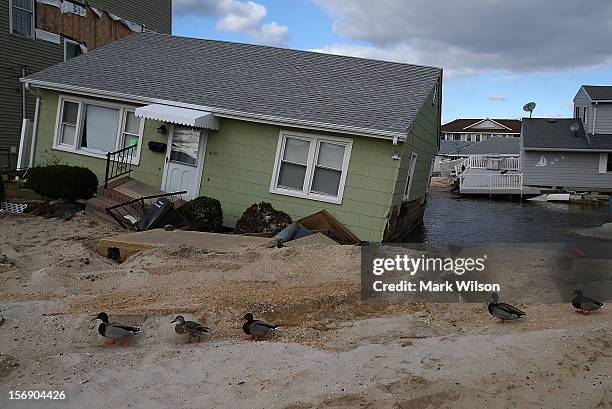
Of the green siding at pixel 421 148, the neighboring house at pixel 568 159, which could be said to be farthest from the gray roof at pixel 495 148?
the green siding at pixel 421 148

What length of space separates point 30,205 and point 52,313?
7652mm

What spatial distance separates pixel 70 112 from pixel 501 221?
51.2 ft

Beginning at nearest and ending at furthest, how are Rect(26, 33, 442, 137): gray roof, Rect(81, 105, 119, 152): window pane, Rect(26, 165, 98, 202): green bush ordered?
Rect(26, 165, 98, 202): green bush
Rect(26, 33, 442, 137): gray roof
Rect(81, 105, 119, 152): window pane

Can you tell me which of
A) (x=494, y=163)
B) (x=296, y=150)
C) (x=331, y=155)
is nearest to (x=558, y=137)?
(x=494, y=163)

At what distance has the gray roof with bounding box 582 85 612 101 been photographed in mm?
32688

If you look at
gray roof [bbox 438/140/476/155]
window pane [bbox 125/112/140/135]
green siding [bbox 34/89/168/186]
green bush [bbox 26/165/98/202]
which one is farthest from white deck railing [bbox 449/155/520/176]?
green bush [bbox 26/165/98/202]

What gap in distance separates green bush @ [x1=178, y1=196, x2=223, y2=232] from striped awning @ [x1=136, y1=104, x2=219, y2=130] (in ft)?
5.47

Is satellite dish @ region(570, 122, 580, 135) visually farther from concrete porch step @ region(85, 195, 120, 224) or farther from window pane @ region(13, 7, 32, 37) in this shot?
concrete porch step @ region(85, 195, 120, 224)

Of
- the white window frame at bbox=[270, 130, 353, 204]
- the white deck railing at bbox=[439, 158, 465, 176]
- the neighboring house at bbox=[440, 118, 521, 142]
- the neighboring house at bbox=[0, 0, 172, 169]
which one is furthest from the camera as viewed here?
the neighboring house at bbox=[440, 118, 521, 142]

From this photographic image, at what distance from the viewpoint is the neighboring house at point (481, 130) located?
76812 millimetres

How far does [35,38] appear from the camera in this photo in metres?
20.3

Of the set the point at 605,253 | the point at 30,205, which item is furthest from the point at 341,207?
the point at 30,205

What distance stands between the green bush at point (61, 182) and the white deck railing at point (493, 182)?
24.9 m

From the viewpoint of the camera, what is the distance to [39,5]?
20234mm
